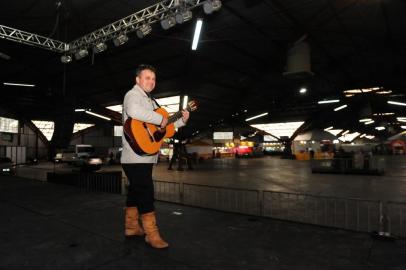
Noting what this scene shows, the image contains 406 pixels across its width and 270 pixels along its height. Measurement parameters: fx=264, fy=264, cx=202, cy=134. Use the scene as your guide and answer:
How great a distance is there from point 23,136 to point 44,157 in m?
4.34

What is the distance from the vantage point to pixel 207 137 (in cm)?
4572

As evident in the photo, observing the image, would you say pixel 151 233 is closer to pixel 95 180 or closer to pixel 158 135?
pixel 158 135

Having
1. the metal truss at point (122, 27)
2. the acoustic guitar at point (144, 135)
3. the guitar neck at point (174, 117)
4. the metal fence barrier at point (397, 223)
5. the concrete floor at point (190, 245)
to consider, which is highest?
the metal truss at point (122, 27)

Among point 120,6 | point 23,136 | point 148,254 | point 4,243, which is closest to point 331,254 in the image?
point 148,254

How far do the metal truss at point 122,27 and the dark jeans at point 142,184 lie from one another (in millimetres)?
6225

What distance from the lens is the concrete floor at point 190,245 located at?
2365 millimetres

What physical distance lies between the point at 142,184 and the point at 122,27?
308 inches

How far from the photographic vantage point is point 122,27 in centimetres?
909

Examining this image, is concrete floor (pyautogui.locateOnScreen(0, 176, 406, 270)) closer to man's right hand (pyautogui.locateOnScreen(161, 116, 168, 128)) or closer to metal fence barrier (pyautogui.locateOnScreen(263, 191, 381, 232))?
man's right hand (pyautogui.locateOnScreen(161, 116, 168, 128))

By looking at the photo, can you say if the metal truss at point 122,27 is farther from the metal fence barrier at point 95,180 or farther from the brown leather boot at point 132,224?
the brown leather boot at point 132,224

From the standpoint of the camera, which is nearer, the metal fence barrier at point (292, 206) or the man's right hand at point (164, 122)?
the man's right hand at point (164, 122)

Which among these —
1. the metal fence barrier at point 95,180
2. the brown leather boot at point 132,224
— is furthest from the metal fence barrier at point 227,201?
the brown leather boot at point 132,224

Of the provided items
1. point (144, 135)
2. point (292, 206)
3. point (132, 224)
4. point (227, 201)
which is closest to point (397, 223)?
point (292, 206)

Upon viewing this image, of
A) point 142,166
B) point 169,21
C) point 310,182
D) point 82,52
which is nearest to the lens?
point 142,166
